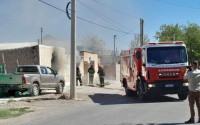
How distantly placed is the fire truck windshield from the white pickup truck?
6600 mm

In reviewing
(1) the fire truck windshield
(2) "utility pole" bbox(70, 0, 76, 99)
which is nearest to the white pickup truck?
(2) "utility pole" bbox(70, 0, 76, 99)

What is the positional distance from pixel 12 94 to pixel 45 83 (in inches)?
78.6

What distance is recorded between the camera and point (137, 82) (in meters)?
15.9

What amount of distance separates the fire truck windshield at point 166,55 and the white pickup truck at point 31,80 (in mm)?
6600

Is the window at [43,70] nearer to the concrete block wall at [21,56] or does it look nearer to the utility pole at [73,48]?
the utility pole at [73,48]

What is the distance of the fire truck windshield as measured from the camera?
14508 millimetres

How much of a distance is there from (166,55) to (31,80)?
7392 millimetres

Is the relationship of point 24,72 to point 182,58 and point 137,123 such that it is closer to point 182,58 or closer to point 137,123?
A: point 182,58

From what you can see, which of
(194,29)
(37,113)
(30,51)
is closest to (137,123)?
(37,113)

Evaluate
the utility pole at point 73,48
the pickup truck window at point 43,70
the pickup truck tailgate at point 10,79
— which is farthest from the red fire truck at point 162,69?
the pickup truck tailgate at point 10,79

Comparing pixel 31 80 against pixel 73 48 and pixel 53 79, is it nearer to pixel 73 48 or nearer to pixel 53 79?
pixel 53 79

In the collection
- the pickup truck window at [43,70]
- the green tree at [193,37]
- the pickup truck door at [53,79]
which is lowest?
the pickup truck door at [53,79]

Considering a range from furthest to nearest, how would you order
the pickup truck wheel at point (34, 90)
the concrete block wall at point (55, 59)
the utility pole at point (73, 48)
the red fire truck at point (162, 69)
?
the concrete block wall at point (55, 59)
the pickup truck wheel at point (34, 90)
the utility pole at point (73, 48)
the red fire truck at point (162, 69)

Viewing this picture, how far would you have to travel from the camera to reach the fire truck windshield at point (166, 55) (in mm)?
14508
